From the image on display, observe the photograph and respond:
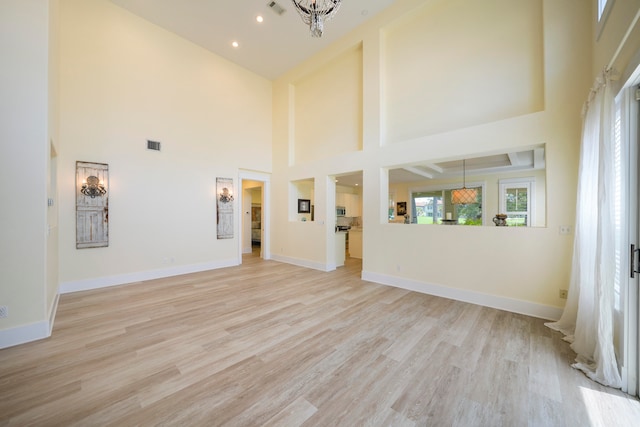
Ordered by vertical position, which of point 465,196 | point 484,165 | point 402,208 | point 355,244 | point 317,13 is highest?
point 317,13

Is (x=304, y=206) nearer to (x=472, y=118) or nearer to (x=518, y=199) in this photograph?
(x=472, y=118)

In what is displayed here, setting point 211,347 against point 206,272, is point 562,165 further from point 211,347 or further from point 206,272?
point 206,272

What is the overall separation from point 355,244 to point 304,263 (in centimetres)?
206

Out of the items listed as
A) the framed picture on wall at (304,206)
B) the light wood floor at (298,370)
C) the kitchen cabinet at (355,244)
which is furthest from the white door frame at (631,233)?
the framed picture on wall at (304,206)

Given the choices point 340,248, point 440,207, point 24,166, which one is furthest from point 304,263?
point 440,207

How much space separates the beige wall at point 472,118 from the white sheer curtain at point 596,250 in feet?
1.75

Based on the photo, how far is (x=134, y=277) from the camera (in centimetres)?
472

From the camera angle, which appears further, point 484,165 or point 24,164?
point 484,165

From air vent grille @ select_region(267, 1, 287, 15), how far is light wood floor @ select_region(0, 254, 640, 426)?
18.6ft

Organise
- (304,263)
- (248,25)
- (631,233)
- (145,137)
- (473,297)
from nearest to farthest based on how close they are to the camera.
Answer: (631,233)
(473,297)
(145,137)
(248,25)
(304,263)

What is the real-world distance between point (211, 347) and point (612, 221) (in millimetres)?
3861

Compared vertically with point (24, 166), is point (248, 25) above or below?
above

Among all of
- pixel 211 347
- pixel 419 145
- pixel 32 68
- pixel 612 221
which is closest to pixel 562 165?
pixel 612 221

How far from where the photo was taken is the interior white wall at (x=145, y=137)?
13.7ft
